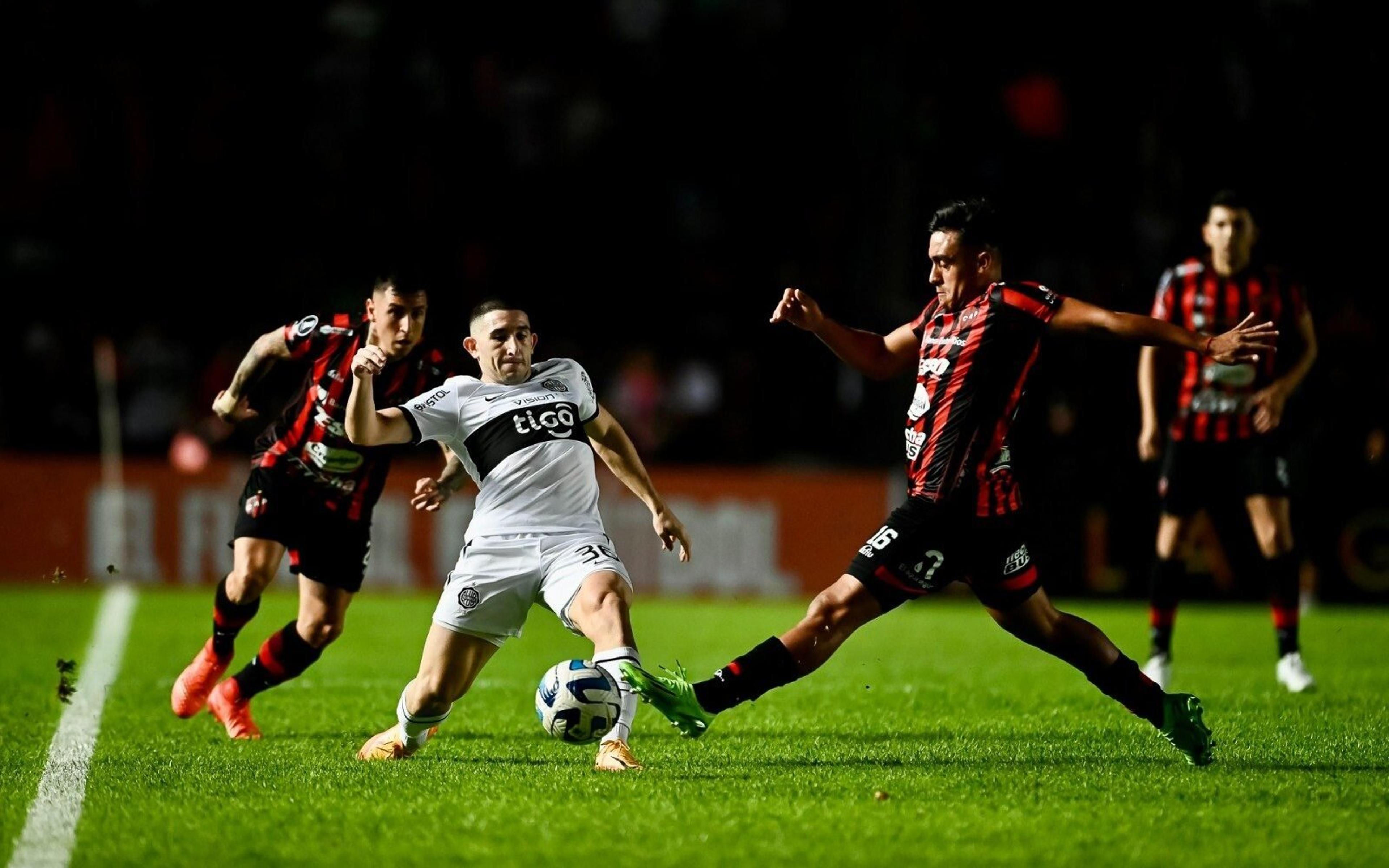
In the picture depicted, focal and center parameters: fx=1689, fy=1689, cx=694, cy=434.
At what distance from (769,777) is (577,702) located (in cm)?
78

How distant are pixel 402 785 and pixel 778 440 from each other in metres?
11.7

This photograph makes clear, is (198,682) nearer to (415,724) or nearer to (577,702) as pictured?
(415,724)

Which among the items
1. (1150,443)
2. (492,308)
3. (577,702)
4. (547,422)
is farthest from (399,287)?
(1150,443)

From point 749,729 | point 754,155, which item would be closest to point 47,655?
point 749,729

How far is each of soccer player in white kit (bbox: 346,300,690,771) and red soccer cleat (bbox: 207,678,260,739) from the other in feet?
3.33

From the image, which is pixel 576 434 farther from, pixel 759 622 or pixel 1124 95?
pixel 1124 95

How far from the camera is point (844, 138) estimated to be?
18.9 m

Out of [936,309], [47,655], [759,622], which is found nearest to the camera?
[936,309]

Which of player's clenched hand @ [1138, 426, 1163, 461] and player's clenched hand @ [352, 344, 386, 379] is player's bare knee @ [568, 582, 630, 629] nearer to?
player's clenched hand @ [352, 344, 386, 379]

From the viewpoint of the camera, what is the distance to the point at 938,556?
604 centimetres

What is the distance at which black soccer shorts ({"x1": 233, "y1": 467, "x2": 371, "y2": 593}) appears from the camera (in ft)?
24.8

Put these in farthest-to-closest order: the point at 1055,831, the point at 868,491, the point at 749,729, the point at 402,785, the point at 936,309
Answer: the point at 868,491 < the point at 749,729 < the point at 936,309 < the point at 402,785 < the point at 1055,831

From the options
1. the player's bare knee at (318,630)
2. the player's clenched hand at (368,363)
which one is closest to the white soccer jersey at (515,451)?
the player's clenched hand at (368,363)

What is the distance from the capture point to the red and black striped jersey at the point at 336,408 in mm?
7352
